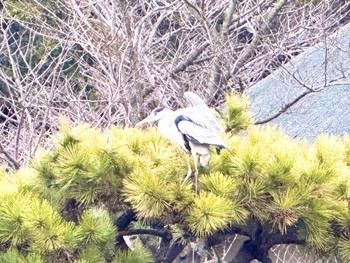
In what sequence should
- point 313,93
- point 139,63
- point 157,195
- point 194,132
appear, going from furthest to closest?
point 139,63
point 313,93
point 194,132
point 157,195

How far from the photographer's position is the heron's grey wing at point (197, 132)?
3.58 metres

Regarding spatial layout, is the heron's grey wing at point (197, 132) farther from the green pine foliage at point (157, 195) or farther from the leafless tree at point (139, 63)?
the leafless tree at point (139, 63)

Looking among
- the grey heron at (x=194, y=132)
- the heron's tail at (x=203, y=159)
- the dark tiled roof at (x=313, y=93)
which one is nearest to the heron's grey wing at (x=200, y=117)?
the grey heron at (x=194, y=132)

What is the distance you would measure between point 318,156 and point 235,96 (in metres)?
0.69

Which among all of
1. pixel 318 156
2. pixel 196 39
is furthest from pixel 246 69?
pixel 318 156

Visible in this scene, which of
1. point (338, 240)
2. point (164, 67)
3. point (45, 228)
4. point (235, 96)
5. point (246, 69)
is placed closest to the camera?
point (45, 228)

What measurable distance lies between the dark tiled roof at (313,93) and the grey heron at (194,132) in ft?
7.44

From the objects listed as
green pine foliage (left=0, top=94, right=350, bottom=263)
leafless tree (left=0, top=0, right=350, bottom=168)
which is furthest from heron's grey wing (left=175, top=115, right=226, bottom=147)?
leafless tree (left=0, top=0, right=350, bottom=168)

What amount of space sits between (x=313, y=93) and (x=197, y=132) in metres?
3.46

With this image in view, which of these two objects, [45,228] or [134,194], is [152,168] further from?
[45,228]

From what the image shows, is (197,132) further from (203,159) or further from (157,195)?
(157,195)

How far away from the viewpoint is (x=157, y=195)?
3.46m

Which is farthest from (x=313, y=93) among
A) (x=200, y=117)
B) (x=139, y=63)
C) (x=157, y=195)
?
(x=157, y=195)

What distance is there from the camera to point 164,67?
7.70 meters
